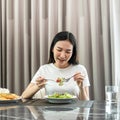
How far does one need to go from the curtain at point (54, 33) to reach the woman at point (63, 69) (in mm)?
384

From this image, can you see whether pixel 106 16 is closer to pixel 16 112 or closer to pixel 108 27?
pixel 108 27

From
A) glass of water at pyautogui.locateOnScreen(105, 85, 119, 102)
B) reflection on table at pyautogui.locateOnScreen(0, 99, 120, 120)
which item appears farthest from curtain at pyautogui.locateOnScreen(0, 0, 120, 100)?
reflection on table at pyautogui.locateOnScreen(0, 99, 120, 120)

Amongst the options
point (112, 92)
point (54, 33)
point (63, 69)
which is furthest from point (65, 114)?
point (54, 33)

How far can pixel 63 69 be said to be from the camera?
2.15 metres

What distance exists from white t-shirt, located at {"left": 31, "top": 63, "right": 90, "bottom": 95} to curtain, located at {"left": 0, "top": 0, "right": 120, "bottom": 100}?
0.38 meters

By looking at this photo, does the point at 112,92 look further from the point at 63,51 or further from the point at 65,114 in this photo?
the point at 63,51

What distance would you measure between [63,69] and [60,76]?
0.25ft

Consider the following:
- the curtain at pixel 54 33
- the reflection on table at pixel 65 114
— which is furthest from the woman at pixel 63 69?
the reflection on table at pixel 65 114

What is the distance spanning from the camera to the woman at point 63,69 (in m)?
1.94

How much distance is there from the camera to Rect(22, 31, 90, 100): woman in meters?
1.94

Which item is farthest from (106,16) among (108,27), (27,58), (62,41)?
(27,58)

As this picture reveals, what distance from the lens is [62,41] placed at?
6.61 feet

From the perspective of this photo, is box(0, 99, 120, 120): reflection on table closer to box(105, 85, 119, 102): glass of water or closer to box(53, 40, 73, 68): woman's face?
box(105, 85, 119, 102): glass of water

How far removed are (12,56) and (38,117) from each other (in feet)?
5.73
